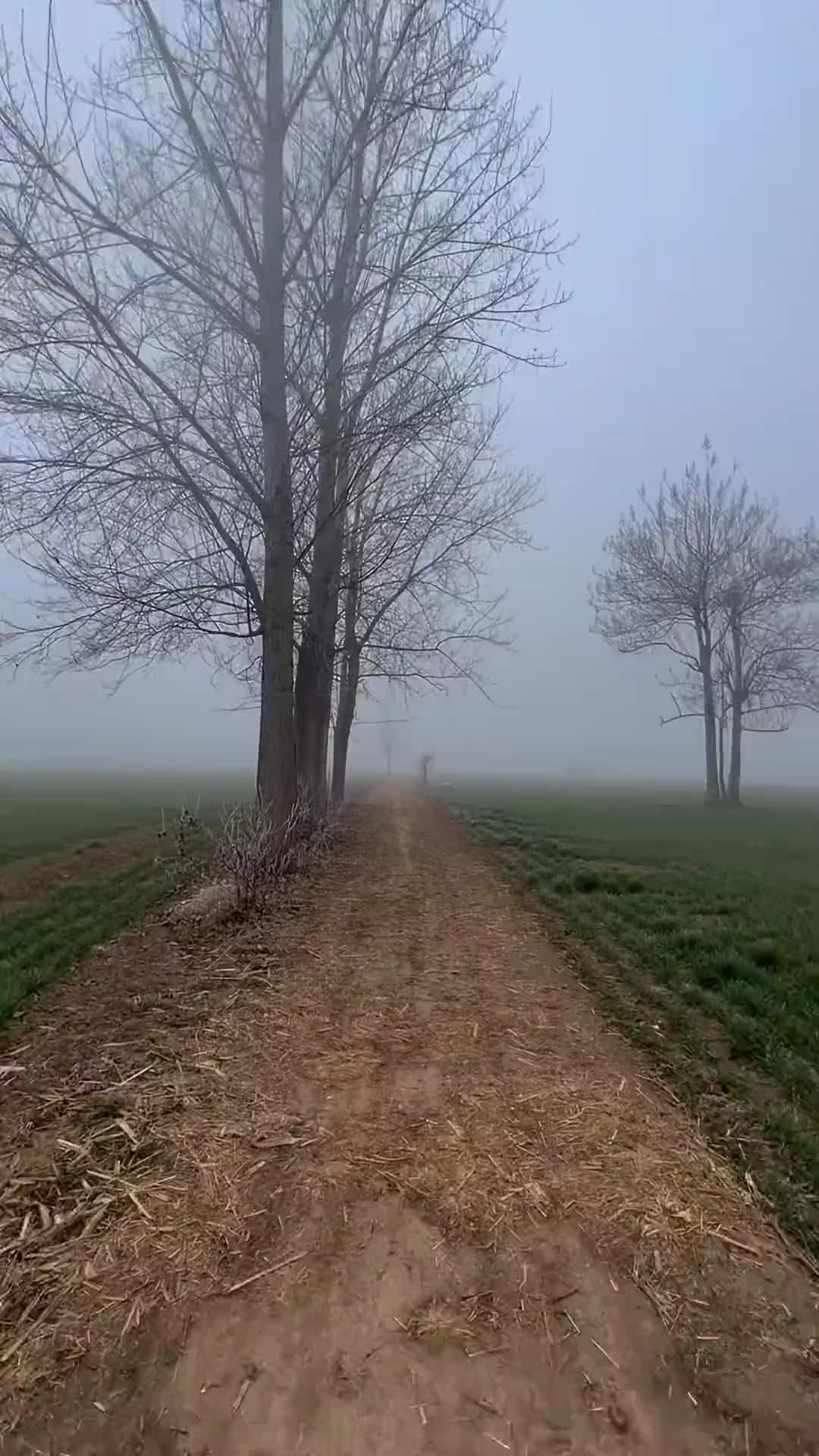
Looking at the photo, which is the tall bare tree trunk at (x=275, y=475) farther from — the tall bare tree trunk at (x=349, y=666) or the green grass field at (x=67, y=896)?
the tall bare tree trunk at (x=349, y=666)

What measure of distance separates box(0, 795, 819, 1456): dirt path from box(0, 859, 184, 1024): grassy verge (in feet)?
6.00

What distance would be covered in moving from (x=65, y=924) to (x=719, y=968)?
235 inches

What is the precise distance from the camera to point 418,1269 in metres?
2.50

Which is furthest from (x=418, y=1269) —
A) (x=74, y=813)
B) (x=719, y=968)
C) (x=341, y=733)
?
(x=341, y=733)

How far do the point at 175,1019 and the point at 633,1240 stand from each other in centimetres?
299

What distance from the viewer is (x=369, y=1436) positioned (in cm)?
192

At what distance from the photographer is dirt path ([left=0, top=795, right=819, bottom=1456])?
199cm

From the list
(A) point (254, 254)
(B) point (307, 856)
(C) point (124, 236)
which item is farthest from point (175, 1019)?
(A) point (254, 254)

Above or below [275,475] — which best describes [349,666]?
below

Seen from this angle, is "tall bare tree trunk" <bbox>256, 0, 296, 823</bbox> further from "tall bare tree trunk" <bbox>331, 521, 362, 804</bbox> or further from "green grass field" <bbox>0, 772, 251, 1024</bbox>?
"tall bare tree trunk" <bbox>331, 521, 362, 804</bbox>

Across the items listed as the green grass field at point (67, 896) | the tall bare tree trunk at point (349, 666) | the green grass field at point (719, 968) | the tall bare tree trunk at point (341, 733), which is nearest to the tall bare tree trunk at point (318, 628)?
the tall bare tree trunk at point (349, 666)

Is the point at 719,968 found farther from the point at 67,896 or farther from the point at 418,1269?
the point at 67,896

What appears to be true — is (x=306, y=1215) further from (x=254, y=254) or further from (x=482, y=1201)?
(x=254, y=254)

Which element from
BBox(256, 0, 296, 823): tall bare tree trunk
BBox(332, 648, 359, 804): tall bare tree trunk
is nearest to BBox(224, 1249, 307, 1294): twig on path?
BBox(256, 0, 296, 823): tall bare tree trunk
